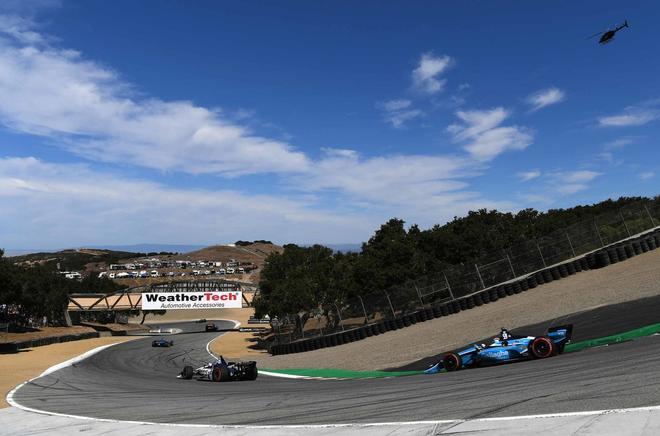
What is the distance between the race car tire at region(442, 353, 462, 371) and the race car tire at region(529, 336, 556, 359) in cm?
212

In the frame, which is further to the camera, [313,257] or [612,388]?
[313,257]

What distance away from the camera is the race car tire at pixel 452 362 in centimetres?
1455

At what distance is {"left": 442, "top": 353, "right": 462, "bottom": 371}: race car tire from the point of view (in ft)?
47.8

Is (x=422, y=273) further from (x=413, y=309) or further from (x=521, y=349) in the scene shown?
Result: (x=521, y=349)

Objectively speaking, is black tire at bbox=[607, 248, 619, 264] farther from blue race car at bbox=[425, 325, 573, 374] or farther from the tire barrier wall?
blue race car at bbox=[425, 325, 573, 374]

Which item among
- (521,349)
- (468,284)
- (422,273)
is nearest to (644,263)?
(468,284)

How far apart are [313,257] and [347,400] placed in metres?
47.9

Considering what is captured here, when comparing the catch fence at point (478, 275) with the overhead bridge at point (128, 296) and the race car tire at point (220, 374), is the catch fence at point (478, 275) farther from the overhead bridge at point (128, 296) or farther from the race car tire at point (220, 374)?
the overhead bridge at point (128, 296)

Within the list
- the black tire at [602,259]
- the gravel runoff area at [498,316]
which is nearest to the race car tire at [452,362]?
the gravel runoff area at [498,316]

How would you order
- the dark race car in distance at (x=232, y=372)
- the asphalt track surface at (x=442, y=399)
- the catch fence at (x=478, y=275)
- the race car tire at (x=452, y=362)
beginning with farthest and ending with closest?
the catch fence at (x=478, y=275), the dark race car in distance at (x=232, y=372), the race car tire at (x=452, y=362), the asphalt track surface at (x=442, y=399)

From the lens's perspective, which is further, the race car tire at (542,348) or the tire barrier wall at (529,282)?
the tire barrier wall at (529,282)

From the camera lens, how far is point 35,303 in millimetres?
59219

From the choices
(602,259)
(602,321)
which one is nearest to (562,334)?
(602,321)

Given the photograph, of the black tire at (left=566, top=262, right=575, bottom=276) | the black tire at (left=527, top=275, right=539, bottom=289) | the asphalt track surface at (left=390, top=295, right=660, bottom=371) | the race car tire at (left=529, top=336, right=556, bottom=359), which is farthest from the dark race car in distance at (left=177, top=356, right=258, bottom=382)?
the black tire at (left=566, top=262, right=575, bottom=276)
